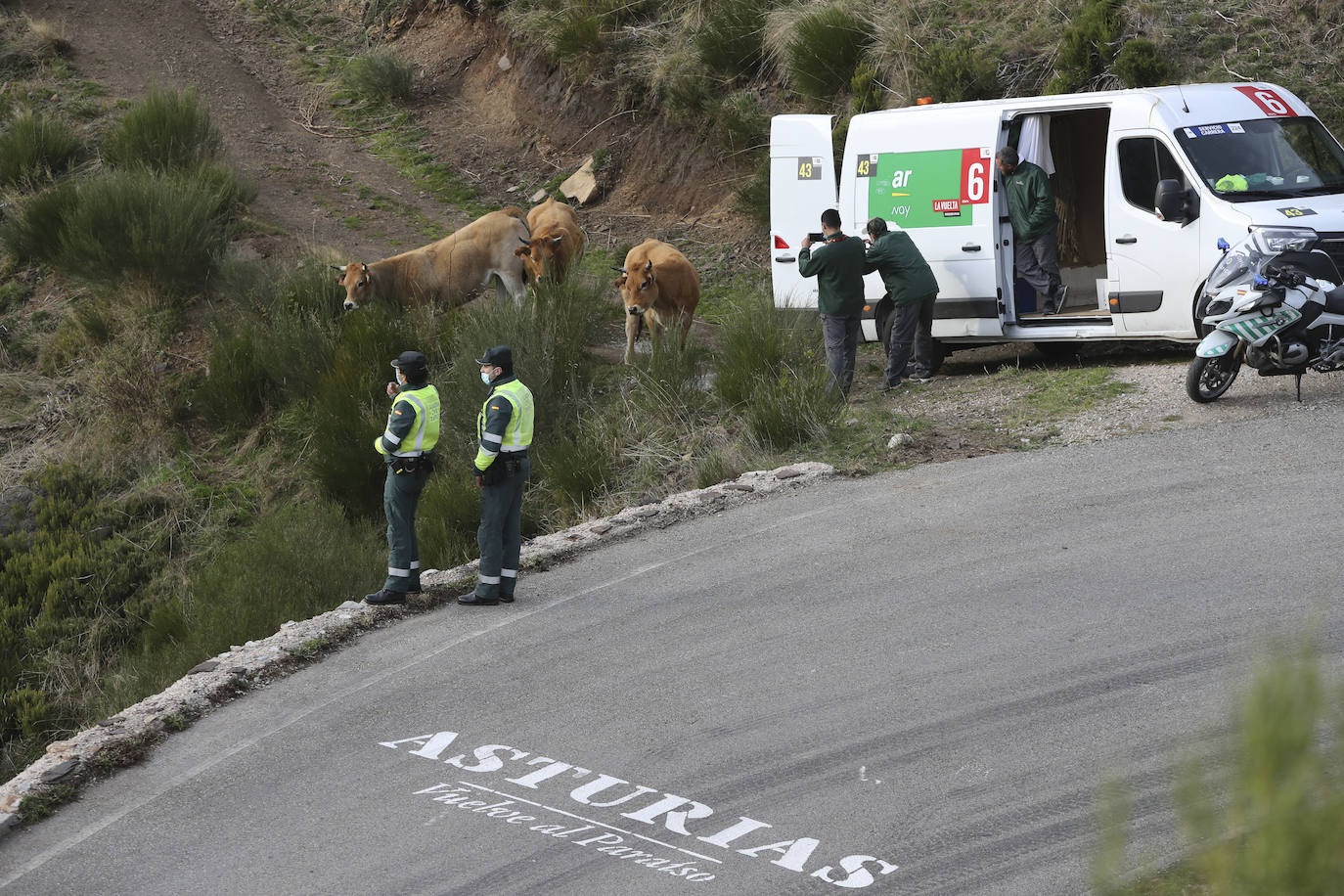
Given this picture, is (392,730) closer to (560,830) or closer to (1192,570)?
(560,830)

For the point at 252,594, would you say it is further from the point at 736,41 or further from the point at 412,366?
the point at 736,41

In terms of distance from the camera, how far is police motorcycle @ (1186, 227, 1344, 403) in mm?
10617

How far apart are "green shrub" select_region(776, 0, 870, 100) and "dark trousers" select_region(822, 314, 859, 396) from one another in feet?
29.5

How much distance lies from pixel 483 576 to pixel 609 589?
816mm

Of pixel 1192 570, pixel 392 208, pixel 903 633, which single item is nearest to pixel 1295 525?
pixel 1192 570

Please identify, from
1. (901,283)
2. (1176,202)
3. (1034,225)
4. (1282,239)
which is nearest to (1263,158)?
(1176,202)

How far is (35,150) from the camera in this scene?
23234mm

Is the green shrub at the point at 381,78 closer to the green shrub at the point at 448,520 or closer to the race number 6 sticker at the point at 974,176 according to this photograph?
the green shrub at the point at 448,520

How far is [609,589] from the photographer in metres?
8.84

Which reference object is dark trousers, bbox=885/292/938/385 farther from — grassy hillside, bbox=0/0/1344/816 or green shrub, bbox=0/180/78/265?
green shrub, bbox=0/180/78/265

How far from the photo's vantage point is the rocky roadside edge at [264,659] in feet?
22.5

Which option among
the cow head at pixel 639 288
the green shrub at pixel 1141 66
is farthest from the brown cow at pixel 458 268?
the green shrub at pixel 1141 66

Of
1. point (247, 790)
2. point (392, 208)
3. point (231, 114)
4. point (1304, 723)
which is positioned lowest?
point (247, 790)

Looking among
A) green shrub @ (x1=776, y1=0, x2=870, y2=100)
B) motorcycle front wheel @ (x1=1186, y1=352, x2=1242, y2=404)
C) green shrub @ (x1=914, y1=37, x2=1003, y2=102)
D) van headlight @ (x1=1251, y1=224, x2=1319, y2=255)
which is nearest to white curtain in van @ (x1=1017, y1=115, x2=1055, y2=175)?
van headlight @ (x1=1251, y1=224, x2=1319, y2=255)
